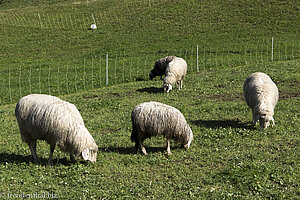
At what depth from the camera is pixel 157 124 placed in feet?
33.6

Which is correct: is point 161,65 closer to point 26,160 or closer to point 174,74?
point 174,74

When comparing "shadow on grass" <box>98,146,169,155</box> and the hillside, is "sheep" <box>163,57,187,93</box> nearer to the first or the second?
"shadow on grass" <box>98,146,169,155</box>

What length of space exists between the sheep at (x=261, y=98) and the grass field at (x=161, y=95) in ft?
1.45

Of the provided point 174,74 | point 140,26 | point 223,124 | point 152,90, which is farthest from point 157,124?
point 140,26

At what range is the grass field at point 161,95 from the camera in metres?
8.64

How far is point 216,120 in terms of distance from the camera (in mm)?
13578

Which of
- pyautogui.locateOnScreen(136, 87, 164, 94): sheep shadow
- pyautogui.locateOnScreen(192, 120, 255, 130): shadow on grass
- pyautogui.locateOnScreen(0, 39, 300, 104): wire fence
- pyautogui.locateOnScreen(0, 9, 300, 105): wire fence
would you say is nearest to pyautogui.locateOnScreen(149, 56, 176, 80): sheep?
pyautogui.locateOnScreen(0, 39, 300, 104): wire fence

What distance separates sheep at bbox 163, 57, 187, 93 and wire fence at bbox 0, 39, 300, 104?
505 cm

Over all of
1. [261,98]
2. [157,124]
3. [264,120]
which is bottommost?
[264,120]

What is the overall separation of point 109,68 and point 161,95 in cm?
1255

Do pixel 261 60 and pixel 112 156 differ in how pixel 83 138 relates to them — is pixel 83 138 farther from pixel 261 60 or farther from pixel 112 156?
pixel 261 60

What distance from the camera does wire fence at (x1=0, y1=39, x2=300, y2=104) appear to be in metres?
24.2

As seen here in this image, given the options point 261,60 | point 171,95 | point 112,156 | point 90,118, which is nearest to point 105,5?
point 261,60

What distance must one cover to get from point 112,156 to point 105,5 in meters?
47.9
